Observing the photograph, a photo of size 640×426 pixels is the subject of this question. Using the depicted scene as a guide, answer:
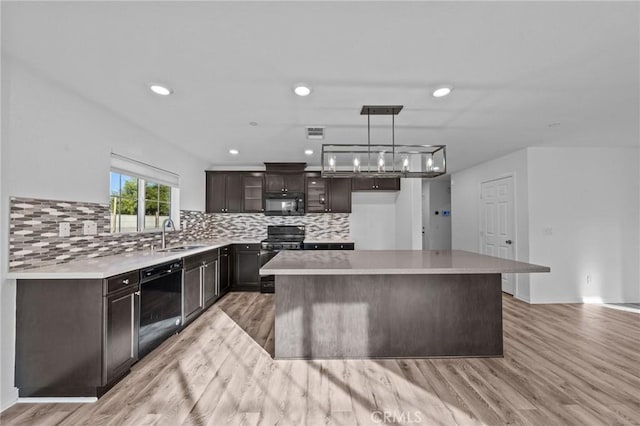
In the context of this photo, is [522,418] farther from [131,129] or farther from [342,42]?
[131,129]

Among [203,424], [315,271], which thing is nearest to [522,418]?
[315,271]

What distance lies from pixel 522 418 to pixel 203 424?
80.3 inches

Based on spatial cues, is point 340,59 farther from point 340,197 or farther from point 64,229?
→ point 340,197

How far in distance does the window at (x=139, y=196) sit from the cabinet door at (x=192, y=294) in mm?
862

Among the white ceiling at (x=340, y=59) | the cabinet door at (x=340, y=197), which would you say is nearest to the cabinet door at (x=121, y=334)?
the white ceiling at (x=340, y=59)

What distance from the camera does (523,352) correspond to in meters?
2.72

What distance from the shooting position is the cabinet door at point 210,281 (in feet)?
12.8

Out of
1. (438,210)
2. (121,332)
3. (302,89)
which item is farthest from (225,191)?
(438,210)

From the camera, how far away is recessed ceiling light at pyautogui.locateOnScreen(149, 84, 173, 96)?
231 centimetres

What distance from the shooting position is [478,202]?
5.59 m

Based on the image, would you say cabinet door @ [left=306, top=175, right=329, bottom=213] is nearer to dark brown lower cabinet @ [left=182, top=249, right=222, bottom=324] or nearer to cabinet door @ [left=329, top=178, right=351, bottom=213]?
cabinet door @ [left=329, top=178, right=351, bottom=213]

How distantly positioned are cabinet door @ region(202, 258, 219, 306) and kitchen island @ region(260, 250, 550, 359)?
5.57 feet

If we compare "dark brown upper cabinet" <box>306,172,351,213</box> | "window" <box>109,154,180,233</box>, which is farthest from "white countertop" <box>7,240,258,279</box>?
"dark brown upper cabinet" <box>306,172,351,213</box>

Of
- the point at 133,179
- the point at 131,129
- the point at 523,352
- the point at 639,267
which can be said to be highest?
the point at 131,129
